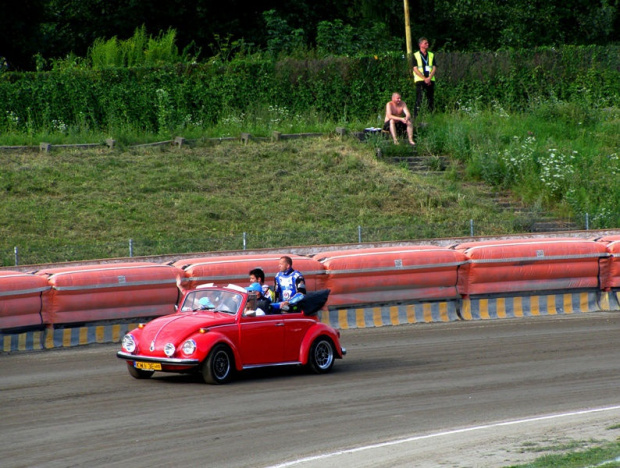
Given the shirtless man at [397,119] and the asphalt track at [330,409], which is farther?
the shirtless man at [397,119]

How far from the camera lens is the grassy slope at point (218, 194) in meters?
23.0

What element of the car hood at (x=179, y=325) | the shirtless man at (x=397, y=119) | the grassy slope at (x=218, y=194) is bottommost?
the car hood at (x=179, y=325)

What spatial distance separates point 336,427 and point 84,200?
15.8 meters

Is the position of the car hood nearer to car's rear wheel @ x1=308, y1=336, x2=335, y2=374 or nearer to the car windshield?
the car windshield

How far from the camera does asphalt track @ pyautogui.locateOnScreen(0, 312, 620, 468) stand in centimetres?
869

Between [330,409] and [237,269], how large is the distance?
6654 mm

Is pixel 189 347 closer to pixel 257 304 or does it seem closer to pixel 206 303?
pixel 206 303

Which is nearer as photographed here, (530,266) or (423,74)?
(530,266)

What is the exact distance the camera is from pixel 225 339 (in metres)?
12.0

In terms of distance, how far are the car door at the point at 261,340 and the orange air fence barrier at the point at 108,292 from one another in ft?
13.8

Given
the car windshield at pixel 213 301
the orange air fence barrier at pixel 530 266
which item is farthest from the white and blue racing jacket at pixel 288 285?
the orange air fence barrier at pixel 530 266

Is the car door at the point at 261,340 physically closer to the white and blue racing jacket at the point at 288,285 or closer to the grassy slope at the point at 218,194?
the white and blue racing jacket at the point at 288,285

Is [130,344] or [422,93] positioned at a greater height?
[422,93]

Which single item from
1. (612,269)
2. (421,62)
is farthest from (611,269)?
(421,62)
